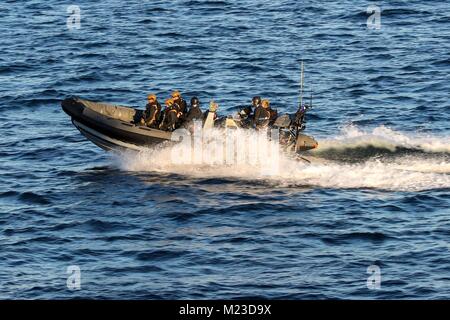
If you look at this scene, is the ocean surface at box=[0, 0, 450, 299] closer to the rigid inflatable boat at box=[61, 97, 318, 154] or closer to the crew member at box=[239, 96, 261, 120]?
the rigid inflatable boat at box=[61, 97, 318, 154]

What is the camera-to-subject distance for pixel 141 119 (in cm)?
3650

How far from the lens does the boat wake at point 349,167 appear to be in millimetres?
34625

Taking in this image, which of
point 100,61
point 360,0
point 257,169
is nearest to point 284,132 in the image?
point 257,169

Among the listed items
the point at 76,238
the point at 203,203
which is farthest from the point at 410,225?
the point at 76,238

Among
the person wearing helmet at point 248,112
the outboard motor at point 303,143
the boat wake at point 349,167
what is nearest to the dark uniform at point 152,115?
the boat wake at point 349,167

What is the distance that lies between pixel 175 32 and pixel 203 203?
78.0 ft

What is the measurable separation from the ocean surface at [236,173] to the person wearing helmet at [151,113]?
0.94 m

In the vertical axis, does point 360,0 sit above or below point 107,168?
above

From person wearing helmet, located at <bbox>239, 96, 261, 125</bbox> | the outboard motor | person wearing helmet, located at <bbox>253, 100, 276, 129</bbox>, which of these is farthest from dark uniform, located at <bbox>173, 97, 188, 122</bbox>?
the outboard motor

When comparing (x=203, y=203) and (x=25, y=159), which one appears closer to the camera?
(x=203, y=203)

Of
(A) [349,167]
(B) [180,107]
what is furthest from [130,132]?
(A) [349,167]
